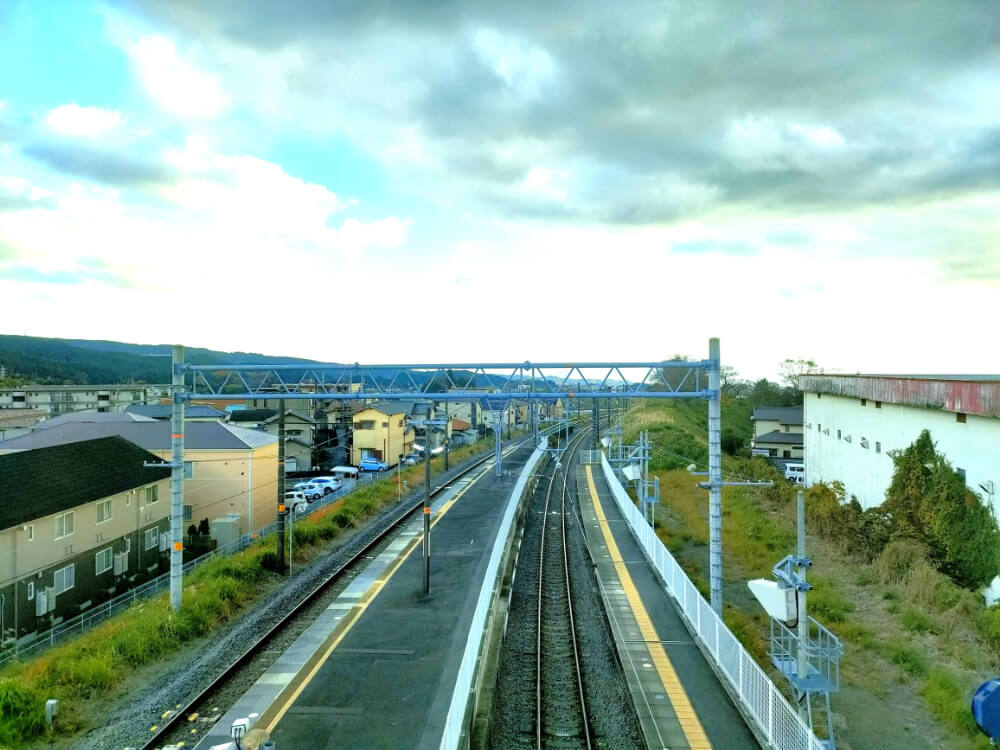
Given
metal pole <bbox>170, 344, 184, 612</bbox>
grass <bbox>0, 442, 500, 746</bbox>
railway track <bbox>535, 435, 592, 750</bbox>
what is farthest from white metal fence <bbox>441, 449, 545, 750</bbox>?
metal pole <bbox>170, 344, 184, 612</bbox>

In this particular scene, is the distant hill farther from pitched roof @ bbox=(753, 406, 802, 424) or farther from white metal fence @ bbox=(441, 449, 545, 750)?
white metal fence @ bbox=(441, 449, 545, 750)

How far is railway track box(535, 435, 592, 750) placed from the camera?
10602 millimetres

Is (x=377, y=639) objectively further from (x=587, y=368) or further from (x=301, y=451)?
(x=301, y=451)

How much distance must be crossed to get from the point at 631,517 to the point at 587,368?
11974 mm

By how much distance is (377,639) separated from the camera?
14234mm

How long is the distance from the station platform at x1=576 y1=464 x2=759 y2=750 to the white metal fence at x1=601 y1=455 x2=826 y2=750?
0.26 m

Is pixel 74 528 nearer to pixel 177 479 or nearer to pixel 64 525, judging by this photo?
pixel 64 525

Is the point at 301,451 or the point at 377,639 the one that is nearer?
the point at 377,639

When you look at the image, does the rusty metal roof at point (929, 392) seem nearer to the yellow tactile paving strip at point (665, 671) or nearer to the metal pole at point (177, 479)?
the yellow tactile paving strip at point (665, 671)

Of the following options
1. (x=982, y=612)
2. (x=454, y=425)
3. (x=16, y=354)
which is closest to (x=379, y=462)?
(x=454, y=425)

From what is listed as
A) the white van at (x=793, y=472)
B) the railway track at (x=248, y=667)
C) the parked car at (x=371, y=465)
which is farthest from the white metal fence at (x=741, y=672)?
the parked car at (x=371, y=465)

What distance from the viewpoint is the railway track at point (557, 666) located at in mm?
10602

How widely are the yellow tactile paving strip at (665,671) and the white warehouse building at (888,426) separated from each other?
981 centimetres

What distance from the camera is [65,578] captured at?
19938 millimetres
